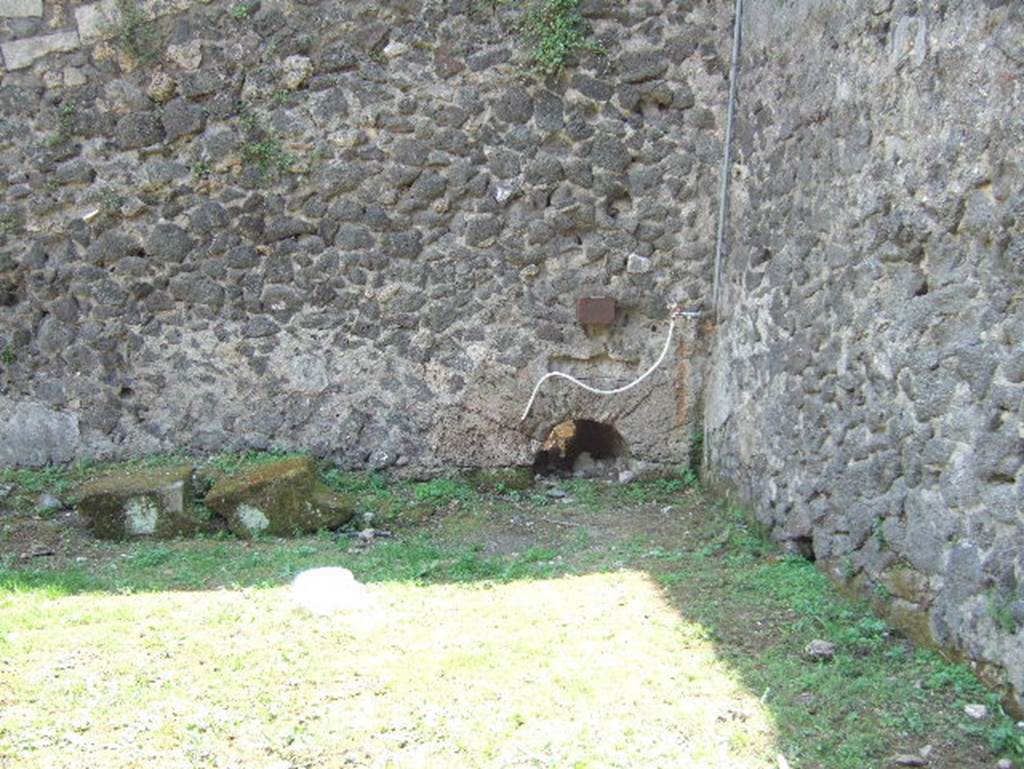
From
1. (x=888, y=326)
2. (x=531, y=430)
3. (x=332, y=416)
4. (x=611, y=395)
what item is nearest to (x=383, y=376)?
(x=332, y=416)

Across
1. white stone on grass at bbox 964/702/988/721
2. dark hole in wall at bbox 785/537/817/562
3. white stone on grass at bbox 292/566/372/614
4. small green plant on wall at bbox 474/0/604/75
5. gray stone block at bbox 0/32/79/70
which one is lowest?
dark hole in wall at bbox 785/537/817/562

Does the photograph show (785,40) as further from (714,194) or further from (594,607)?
(594,607)

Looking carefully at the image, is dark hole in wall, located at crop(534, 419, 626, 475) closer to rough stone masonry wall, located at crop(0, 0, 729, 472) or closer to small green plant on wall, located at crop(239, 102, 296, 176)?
rough stone masonry wall, located at crop(0, 0, 729, 472)

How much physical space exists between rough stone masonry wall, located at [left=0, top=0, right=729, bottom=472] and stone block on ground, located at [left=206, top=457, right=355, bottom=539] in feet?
2.59

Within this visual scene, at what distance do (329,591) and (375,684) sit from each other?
1069 mm

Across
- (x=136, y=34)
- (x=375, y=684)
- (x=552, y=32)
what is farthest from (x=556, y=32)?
(x=375, y=684)

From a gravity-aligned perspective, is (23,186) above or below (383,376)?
above

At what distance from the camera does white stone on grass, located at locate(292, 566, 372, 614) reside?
461cm

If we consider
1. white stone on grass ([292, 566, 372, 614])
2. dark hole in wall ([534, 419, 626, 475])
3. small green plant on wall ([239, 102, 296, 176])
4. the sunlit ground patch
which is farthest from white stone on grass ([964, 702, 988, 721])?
small green plant on wall ([239, 102, 296, 176])

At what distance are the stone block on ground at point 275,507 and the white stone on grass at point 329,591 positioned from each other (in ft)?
3.22

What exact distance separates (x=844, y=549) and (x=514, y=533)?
2.07 m

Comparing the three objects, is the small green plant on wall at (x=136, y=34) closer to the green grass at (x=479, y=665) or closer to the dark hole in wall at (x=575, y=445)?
the green grass at (x=479, y=665)

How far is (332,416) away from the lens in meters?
6.84

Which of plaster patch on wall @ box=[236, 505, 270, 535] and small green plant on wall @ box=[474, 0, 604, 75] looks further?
small green plant on wall @ box=[474, 0, 604, 75]
